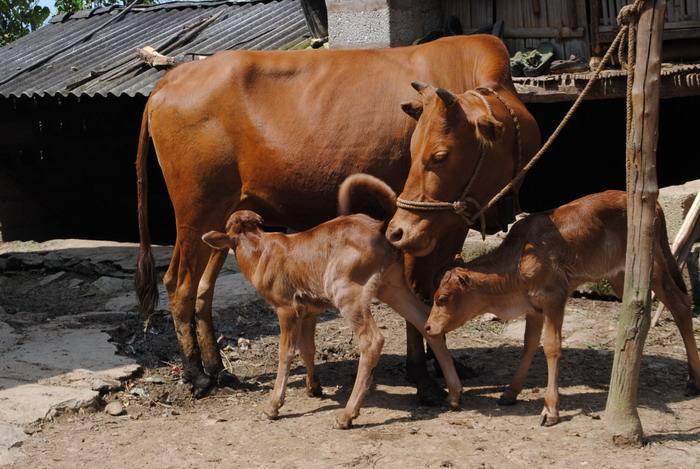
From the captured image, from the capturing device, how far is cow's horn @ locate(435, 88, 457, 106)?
18.6 feet

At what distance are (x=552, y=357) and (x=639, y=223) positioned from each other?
39.8 inches

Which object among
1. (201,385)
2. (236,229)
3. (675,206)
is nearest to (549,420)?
(236,229)

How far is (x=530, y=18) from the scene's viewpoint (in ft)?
33.6

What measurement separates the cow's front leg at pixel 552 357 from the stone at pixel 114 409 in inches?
107

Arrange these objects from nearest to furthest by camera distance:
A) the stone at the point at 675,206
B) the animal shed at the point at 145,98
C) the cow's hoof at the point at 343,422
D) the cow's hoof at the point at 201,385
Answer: the cow's hoof at the point at 343,422 < the cow's hoof at the point at 201,385 < the stone at the point at 675,206 < the animal shed at the point at 145,98

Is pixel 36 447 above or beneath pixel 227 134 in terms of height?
beneath

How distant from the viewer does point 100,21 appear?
16781 mm

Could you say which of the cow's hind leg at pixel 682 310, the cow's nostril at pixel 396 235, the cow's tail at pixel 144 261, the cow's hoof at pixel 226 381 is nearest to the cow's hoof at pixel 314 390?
the cow's hoof at pixel 226 381

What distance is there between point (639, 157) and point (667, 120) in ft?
24.7

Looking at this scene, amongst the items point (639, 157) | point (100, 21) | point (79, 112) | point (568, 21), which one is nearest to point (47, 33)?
point (100, 21)

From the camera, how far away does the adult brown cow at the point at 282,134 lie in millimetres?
6480

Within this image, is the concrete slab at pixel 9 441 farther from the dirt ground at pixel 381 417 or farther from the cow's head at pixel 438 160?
the cow's head at pixel 438 160

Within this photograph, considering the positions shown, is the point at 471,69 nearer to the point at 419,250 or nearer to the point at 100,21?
the point at 419,250

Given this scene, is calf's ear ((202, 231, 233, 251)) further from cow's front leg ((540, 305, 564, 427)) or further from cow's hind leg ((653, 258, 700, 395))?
cow's hind leg ((653, 258, 700, 395))
